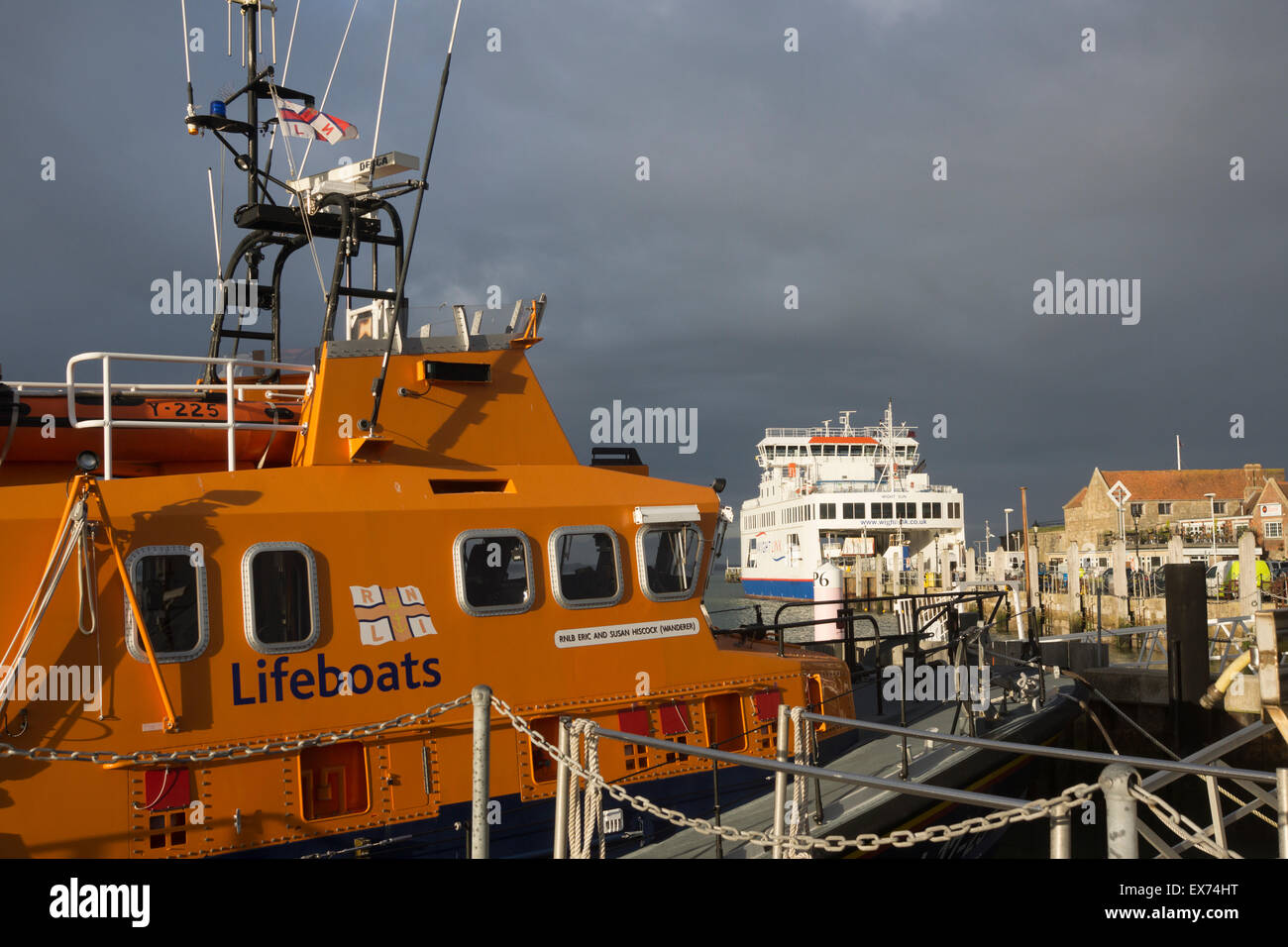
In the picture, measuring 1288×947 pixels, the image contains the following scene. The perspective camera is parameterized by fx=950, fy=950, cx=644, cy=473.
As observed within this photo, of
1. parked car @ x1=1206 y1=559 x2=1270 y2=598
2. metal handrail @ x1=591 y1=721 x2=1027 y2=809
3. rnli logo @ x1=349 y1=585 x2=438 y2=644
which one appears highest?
rnli logo @ x1=349 y1=585 x2=438 y2=644

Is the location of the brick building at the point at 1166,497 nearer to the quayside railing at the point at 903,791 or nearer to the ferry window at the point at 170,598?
the quayside railing at the point at 903,791

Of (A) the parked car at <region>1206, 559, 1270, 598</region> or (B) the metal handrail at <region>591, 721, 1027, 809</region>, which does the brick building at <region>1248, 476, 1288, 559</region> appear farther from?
(B) the metal handrail at <region>591, 721, 1027, 809</region>

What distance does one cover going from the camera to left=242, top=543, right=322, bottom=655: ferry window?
578cm

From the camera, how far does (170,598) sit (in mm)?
5562

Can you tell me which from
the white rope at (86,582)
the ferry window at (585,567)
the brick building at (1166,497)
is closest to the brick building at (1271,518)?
the brick building at (1166,497)

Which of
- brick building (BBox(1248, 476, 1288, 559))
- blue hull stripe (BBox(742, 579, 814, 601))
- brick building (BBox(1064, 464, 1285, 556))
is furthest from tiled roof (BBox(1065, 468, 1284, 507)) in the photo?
blue hull stripe (BBox(742, 579, 814, 601))

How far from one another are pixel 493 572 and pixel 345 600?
3.37ft

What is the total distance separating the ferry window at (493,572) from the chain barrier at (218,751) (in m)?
0.84

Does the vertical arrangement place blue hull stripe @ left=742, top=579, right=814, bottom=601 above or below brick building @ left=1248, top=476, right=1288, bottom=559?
below

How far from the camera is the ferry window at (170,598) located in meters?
5.45

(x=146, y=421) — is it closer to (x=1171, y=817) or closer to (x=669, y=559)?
(x=669, y=559)

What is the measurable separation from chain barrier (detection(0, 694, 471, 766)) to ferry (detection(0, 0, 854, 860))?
2 cm
